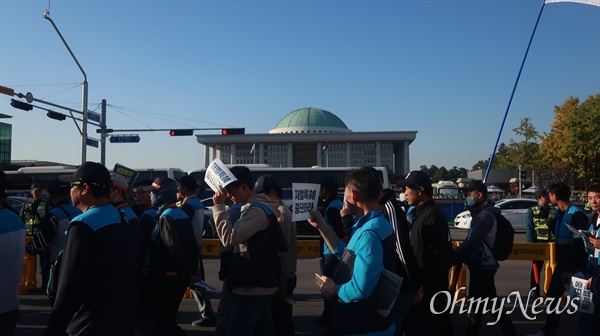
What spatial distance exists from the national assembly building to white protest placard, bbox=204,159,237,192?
69.0m

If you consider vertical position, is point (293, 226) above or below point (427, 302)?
above

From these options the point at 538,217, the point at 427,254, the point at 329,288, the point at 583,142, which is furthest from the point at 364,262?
the point at 583,142

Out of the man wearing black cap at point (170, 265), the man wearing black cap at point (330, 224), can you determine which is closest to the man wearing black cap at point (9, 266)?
the man wearing black cap at point (170, 265)

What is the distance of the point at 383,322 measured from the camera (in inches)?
124

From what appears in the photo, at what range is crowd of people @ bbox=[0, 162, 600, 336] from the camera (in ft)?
9.86

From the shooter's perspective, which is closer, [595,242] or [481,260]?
[595,242]

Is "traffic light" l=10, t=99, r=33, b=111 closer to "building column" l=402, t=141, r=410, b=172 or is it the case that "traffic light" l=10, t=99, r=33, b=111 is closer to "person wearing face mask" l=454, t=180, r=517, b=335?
"person wearing face mask" l=454, t=180, r=517, b=335

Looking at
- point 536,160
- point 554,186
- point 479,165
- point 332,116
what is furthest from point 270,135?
point 554,186

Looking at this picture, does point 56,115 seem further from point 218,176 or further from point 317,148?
point 317,148

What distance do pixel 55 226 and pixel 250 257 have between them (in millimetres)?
3188

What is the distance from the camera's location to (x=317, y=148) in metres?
79.4

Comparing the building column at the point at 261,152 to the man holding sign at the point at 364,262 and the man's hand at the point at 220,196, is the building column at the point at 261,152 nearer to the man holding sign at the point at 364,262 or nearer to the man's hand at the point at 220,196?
the man's hand at the point at 220,196

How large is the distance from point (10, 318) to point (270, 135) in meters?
74.6

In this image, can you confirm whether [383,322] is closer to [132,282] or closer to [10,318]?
[132,282]
